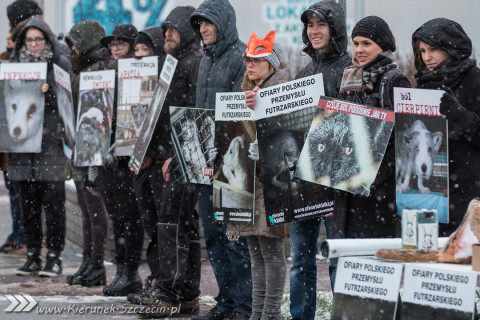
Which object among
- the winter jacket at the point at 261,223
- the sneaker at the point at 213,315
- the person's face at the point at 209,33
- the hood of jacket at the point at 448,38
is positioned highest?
the person's face at the point at 209,33

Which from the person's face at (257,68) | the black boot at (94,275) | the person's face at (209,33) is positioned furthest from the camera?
the black boot at (94,275)

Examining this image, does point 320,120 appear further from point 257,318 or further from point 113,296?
point 113,296

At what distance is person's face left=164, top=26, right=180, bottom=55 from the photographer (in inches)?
281

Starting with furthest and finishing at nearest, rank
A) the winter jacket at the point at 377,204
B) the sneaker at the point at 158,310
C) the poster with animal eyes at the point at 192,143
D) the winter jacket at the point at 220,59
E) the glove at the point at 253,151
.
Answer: the sneaker at the point at 158,310
the winter jacket at the point at 220,59
the poster with animal eyes at the point at 192,143
the glove at the point at 253,151
the winter jacket at the point at 377,204

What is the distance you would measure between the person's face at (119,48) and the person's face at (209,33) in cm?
150

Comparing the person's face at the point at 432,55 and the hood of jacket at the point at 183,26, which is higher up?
the hood of jacket at the point at 183,26

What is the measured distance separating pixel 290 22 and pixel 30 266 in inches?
185

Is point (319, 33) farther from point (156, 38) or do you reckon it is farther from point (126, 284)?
point (126, 284)

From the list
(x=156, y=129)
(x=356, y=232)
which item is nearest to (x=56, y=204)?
(x=156, y=129)

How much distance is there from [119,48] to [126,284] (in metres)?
1.94

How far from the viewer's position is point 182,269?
23.0ft

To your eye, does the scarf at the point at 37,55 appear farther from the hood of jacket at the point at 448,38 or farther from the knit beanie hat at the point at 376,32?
the hood of jacket at the point at 448,38

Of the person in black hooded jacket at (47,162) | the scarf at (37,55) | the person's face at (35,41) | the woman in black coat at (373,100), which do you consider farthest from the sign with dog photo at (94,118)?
the woman in black coat at (373,100)

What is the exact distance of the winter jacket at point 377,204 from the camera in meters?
5.17
